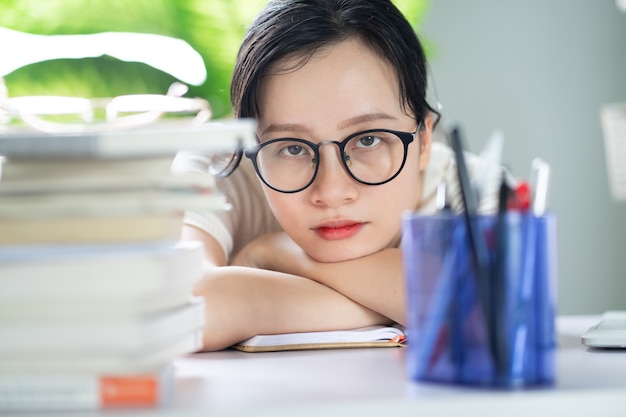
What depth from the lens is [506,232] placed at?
580mm

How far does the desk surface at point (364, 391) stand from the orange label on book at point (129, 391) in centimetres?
2

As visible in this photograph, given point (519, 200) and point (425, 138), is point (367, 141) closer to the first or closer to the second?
point (425, 138)

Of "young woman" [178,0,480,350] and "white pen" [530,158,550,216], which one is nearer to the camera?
"white pen" [530,158,550,216]

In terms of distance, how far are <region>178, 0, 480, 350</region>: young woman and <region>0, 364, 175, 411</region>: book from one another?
385mm

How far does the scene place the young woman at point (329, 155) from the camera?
3.33 ft

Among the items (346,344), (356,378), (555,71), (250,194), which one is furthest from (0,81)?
(356,378)

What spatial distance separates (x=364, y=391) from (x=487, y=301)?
0.33 feet

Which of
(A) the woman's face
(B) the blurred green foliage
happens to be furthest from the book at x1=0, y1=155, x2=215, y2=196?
(B) the blurred green foliage

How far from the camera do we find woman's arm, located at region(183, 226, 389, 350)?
3.01 feet

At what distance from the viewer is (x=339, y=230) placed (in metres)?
1.11

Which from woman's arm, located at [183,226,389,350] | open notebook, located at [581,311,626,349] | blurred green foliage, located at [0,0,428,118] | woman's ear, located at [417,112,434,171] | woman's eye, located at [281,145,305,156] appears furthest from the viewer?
blurred green foliage, located at [0,0,428,118]

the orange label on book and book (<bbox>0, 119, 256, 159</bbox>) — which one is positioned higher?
book (<bbox>0, 119, 256, 159</bbox>)

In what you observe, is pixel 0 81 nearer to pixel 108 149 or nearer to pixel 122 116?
pixel 122 116

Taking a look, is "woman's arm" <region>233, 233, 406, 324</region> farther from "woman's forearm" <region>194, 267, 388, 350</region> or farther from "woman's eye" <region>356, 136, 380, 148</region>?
"woman's eye" <region>356, 136, 380, 148</region>
